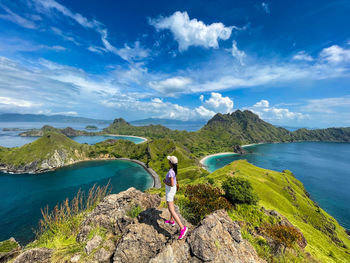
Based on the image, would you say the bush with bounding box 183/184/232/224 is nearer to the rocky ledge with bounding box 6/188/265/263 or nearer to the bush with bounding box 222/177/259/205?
the rocky ledge with bounding box 6/188/265/263

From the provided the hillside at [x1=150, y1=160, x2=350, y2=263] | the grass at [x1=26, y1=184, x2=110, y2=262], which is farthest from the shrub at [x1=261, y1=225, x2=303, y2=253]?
the grass at [x1=26, y1=184, x2=110, y2=262]

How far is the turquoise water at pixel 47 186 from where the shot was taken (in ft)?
180

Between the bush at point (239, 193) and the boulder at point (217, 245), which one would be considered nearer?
the boulder at point (217, 245)

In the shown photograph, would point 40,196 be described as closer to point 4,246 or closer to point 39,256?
point 4,246

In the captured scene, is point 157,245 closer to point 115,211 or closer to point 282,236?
point 115,211

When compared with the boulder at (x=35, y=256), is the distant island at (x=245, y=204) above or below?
below

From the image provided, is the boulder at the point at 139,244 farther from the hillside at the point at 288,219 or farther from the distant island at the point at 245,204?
the hillside at the point at 288,219

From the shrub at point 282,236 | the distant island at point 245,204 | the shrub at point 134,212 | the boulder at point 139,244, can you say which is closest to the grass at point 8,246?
the distant island at point 245,204

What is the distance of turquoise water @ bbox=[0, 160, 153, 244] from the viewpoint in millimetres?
54716

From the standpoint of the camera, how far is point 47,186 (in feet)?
294

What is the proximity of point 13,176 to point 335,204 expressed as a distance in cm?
21295

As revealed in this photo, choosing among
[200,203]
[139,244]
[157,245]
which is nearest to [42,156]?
[200,203]

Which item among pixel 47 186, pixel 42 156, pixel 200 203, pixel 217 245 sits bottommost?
pixel 47 186

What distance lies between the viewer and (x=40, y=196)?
7675cm
